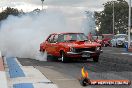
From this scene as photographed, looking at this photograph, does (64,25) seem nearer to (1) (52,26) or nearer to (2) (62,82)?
(1) (52,26)

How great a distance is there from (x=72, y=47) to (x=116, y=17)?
8259 centimetres

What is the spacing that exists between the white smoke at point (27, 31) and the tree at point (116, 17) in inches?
2895

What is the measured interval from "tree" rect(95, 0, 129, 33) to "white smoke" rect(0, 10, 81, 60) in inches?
2895

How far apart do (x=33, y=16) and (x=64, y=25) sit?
264 centimetres

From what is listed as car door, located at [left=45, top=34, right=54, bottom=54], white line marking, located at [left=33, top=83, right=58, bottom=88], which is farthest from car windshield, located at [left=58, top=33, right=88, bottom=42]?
white line marking, located at [left=33, top=83, right=58, bottom=88]

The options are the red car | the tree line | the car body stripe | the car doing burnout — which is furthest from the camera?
the tree line

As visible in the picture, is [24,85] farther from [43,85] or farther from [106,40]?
[106,40]

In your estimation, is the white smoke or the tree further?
the tree

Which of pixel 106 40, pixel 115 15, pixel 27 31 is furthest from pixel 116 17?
pixel 27 31

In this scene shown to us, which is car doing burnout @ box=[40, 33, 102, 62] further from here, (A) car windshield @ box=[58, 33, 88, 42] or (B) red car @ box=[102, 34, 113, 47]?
(B) red car @ box=[102, 34, 113, 47]

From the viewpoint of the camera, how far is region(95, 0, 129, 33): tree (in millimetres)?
101287

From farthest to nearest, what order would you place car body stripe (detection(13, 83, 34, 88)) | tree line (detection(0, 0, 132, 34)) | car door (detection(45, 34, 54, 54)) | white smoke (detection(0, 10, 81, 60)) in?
1. tree line (detection(0, 0, 132, 34))
2. white smoke (detection(0, 10, 81, 60))
3. car door (detection(45, 34, 54, 54))
4. car body stripe (detection(13, 83, 34, 88))

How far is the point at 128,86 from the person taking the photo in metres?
11.1

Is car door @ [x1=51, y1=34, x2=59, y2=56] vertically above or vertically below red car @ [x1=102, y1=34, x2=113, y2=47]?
above
